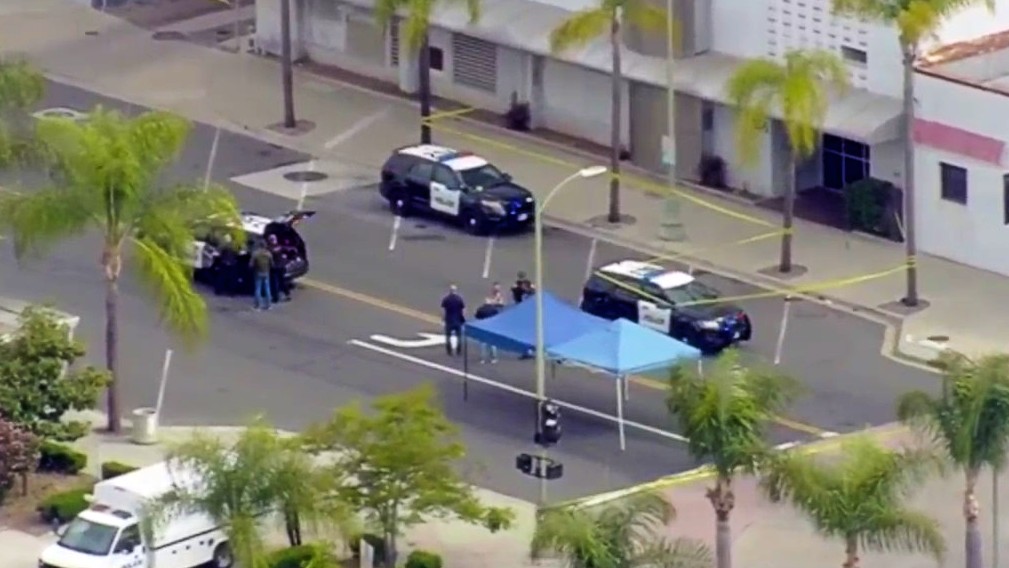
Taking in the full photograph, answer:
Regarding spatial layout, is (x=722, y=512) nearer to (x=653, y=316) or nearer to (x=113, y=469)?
(x=113, y=469)

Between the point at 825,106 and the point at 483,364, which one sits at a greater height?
the point at 825,106

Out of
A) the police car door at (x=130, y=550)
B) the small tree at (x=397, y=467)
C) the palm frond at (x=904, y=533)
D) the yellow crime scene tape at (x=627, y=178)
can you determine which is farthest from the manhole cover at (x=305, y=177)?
the palm frond at (x=904, y=533)

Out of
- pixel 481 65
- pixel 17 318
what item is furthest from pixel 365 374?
pixel 481 65

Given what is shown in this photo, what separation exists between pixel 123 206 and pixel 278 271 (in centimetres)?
853

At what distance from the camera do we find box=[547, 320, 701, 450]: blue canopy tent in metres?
57.0

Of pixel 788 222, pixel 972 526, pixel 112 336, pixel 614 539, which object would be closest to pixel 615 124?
pixel 788 222

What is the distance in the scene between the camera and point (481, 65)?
77.0 meters

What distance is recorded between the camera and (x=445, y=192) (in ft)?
228

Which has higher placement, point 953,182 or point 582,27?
point 582,27

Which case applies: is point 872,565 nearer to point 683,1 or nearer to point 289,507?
point 289,507

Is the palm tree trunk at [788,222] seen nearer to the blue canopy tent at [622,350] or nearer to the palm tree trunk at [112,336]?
the blue canopy tent at [622,350]

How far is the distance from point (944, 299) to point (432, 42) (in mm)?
17113

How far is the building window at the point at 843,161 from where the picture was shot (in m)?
69.6

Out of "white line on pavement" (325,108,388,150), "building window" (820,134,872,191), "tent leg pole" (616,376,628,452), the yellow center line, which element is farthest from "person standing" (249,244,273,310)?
"building window" (820,134,872,191)
